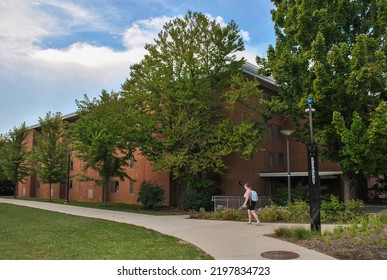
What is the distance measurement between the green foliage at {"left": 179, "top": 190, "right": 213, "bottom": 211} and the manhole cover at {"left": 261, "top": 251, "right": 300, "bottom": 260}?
1433cm

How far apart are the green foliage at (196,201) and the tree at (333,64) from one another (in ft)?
23.6

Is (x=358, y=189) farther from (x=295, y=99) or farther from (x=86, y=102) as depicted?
(x=86, y=102)

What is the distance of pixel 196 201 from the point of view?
23516 mm

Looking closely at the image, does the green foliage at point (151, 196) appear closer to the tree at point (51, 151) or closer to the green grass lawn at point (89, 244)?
the green grass lawn at point (89, 244)

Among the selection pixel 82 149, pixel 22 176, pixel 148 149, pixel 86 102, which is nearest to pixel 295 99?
pixel 148 149

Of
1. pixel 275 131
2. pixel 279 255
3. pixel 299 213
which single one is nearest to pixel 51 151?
pixel 275 131

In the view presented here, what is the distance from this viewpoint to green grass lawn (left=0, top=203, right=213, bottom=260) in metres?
8.76

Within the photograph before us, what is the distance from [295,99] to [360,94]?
3558mm

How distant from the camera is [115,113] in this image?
26.4 m

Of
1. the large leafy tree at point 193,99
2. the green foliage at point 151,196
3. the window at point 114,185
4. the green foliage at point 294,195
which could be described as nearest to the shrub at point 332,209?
the large leafy tree at point 193,99

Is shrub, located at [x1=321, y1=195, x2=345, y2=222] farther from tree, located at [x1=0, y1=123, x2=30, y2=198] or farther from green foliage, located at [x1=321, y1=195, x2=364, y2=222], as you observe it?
tree, located at [x1=0, y1=123, x2=30, y2=198]

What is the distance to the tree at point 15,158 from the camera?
130 ft

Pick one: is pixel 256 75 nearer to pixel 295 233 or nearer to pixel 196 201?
pixel 196 201

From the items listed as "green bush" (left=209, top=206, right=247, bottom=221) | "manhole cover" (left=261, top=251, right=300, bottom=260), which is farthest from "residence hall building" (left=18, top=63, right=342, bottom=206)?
"manhole cover" (left=261, top=251, right=300, bottom=260)
